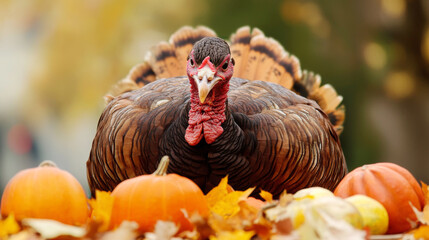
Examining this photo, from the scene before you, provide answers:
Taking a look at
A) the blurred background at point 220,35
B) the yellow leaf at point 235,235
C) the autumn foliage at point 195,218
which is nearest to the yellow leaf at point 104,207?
the autumn foliage at point 195,218

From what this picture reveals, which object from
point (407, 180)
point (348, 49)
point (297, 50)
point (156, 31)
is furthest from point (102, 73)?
point (407, 180)

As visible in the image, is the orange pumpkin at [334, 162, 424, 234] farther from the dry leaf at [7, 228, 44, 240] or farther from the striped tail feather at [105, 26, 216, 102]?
the striped tail feather at [105, 26, 216, 102]

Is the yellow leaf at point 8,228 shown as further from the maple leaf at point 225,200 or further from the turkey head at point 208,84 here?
the turkey head at point 208,84

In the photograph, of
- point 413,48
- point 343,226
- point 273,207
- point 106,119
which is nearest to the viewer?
point 343,226

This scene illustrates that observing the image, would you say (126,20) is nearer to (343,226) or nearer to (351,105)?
(351,105)

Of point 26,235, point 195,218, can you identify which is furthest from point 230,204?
point 26,235

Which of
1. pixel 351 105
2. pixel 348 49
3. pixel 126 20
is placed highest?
pixel 126 20
